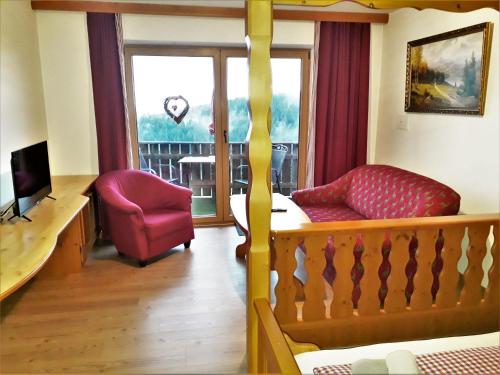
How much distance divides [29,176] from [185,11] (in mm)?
2227

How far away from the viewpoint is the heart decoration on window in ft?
14.7

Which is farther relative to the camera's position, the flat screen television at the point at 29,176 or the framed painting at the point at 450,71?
the framed painting at the point at 450,71

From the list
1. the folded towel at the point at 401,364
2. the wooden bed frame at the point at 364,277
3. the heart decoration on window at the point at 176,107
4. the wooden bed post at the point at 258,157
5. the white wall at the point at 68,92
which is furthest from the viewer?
the heart decoration on window at the point at 176,107

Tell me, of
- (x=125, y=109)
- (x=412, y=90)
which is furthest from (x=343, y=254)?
(x=125, y=109)

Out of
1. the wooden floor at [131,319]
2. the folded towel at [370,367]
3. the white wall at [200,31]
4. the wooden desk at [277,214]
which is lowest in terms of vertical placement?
the wooden floor at [131,319]

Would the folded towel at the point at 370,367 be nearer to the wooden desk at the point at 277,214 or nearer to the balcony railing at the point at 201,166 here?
the wooden desk at the point at 277,214

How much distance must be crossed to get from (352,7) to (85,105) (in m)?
2.92

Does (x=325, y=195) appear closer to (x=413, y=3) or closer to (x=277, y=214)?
(x=277, y=214)

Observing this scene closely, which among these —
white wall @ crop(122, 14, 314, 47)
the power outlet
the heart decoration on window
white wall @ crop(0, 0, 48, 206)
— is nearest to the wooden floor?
white wall @ crop(0, 0, 48, 206)

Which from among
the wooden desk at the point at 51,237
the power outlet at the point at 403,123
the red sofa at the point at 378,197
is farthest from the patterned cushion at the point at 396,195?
the wooden desk at the point at 51,237

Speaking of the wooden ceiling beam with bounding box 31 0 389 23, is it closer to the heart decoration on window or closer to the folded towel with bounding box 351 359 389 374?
the heart decoration on window

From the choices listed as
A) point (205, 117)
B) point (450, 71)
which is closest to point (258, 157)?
point (450, 71)

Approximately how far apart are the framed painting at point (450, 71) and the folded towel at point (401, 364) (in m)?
2.36

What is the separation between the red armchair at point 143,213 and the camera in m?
3.54
